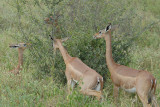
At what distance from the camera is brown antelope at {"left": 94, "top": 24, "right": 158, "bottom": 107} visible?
13.9 feet

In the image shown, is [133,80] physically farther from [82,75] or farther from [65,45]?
[65,45]

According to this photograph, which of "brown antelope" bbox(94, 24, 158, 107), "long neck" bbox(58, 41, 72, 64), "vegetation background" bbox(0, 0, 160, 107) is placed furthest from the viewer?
"long neck" bbox(58, 41, 72, 64)

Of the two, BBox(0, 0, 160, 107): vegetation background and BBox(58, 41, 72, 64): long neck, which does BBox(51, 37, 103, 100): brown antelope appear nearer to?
BBox(58, 41, 72, 64): long neck

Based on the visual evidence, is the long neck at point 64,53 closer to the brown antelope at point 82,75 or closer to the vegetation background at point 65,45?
the brown antelope at point 82,75

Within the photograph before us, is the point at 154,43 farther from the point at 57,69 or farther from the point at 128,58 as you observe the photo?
the point at 57,69

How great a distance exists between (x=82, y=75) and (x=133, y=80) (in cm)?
82

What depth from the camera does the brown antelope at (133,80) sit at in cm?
424

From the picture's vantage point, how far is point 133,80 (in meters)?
4.39

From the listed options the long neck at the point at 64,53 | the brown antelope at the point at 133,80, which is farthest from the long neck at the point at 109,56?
the long neck at the point at 64,53

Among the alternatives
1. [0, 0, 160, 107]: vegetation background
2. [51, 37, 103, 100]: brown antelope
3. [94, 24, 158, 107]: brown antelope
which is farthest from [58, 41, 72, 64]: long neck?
[94, 24, 158, 107]: brown antelope

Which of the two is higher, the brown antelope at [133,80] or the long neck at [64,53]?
the long neck at [64,53]

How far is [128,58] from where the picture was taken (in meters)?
5.63

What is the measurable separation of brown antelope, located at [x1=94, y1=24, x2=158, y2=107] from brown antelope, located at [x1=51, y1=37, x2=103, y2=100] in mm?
398

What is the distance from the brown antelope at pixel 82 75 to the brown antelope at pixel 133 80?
398mm
